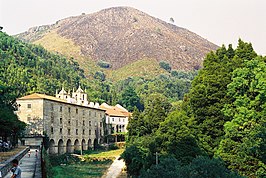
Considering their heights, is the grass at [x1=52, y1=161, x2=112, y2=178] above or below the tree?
below

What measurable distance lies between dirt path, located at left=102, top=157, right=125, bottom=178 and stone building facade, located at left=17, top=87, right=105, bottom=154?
33.8ft

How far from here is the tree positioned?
69.0 ft

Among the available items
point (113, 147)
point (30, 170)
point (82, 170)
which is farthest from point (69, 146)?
point (30, 170)

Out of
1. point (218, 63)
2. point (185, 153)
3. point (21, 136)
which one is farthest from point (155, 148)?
point (21, 136)

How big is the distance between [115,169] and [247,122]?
3039 centimetres

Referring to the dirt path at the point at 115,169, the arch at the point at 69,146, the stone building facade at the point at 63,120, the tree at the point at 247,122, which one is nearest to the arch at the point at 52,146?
the stone building facade at the point at 63,120

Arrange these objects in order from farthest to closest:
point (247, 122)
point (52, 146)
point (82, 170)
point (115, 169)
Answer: point (52, 146) < point (115, 169) < point (82, 170) < point (247, 122)

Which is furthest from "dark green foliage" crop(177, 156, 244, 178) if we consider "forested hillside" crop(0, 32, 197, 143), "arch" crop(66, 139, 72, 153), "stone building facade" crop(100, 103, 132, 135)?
"stone building facade" crop(100, 103, 132, 135)

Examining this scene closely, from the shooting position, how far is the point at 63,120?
6228 cm

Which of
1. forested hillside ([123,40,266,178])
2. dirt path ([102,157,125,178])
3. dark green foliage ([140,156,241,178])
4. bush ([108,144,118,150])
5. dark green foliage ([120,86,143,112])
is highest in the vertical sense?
dark green foliage ([120,86,143,112])

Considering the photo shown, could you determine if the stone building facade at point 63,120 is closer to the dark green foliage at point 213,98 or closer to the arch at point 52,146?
the arch at point 52,146

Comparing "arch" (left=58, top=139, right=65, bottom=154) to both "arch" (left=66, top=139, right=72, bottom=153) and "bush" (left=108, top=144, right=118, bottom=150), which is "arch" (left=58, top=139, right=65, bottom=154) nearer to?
"arch" (left=66, top=139, right=72, bottom=153)

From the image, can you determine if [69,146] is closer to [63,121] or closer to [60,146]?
[60,146]

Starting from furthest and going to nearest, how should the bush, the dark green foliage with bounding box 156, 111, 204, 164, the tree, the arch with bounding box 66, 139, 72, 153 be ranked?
the bush → the arch with bounding box 66, 139, 72, 153 → the dark green foliage with bounding box 156, 111, 204, 164 → the tree
